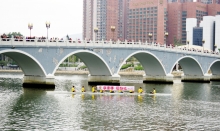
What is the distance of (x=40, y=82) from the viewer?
5366 cm

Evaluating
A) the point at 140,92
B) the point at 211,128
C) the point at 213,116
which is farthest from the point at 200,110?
the point at 140,92

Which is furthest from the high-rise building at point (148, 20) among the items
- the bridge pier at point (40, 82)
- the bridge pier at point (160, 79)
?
the bridge pier at point (40, 82)

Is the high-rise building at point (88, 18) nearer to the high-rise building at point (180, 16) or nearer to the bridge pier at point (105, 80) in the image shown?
the high-rise building at point (180, 16)

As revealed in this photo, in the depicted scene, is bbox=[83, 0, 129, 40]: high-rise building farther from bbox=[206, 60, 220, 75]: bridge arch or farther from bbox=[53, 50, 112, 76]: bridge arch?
bbox=[53, 50, 112, 76]: bridge arch

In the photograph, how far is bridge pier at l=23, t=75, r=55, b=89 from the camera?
174 ft

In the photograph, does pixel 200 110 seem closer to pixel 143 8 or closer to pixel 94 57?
pixel 94 57

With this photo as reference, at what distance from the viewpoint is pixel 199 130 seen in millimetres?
28422

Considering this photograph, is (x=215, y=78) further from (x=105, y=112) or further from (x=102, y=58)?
(x=105, y=112)

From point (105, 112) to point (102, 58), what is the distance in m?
26.5

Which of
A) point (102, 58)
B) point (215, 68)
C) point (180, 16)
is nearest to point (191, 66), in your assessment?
point (215, 68)

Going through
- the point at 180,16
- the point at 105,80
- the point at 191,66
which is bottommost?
the point at 105,80

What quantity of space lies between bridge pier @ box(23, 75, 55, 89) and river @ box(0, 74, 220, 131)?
201 inches

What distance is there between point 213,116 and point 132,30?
148 meters

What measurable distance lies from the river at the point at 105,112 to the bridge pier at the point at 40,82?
5.10 m
